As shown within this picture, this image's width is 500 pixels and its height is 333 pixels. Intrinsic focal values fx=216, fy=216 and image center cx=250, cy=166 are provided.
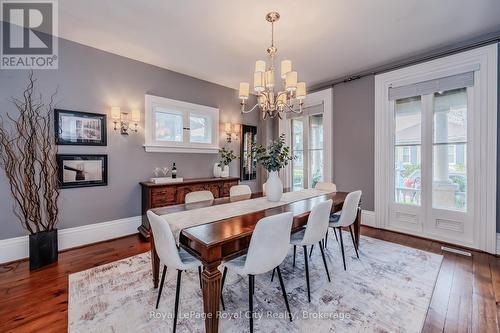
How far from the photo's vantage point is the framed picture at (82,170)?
289 centimetres

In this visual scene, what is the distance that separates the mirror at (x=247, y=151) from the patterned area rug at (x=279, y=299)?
108 inches

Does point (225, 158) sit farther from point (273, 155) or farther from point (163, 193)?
point (273, 155)

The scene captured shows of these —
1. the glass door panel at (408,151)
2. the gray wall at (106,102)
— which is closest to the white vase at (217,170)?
the gray wall at (106,102)

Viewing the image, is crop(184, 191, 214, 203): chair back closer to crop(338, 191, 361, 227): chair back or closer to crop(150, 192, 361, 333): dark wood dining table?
crop(150, 192, 361, 333): dark wood dining table

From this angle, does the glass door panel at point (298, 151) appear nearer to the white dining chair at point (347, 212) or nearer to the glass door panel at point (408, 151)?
the glass door panel at point (408, 151)

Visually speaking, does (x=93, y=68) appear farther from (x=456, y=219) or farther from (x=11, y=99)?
(x=456, y=219)

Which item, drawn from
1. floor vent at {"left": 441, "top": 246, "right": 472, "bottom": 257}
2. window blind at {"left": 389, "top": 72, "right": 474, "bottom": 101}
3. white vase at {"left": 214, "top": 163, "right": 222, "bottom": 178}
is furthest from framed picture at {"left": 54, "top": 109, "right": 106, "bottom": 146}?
floor vent at {"left": 441, "top": 246, "right": 472, "bottom": 257}

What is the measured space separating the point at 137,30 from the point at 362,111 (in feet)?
12.2

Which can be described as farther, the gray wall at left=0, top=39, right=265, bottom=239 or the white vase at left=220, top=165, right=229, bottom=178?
the white vase at left=220, top=165, right=229, bottom=178

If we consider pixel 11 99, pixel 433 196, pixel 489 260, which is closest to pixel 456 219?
pixel 433 196

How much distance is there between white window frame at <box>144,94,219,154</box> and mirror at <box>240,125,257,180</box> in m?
0.72

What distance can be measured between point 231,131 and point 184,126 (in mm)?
1083

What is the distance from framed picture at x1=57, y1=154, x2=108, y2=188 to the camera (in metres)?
2.89

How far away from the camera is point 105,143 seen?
3.22m
